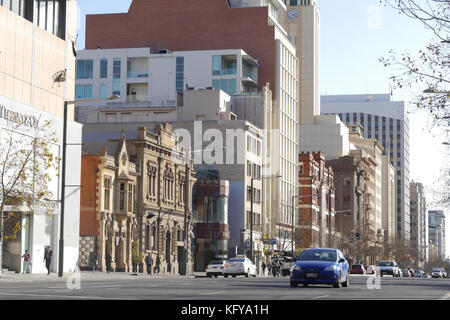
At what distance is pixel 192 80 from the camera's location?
113m

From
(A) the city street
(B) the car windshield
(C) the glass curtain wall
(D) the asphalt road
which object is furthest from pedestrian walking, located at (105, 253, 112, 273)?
(B) the car windshield

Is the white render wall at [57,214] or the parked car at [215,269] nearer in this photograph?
the white render wall at [57,214]

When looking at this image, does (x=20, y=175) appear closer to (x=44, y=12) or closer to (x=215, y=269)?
(x=44, y=12)

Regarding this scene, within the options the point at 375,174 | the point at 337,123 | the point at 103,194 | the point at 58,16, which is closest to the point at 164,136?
the point at 103,194

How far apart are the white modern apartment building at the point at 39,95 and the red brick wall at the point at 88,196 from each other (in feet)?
14.1

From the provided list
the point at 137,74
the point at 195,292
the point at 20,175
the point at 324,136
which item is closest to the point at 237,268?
the point at 20,175

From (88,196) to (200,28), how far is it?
53650 millimetres

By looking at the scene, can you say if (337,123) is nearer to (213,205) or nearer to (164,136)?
(213,205)

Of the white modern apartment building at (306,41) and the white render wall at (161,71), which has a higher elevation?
the white modern apartment building at (306,41)

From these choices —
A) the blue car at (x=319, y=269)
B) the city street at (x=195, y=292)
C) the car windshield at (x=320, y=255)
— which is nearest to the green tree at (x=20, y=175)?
the city street at (x=195, y=292)

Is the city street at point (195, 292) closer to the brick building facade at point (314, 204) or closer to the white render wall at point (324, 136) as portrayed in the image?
the brick building facade at point (314, 204)

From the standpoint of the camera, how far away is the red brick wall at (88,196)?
66.8 metres

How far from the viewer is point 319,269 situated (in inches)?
1316
